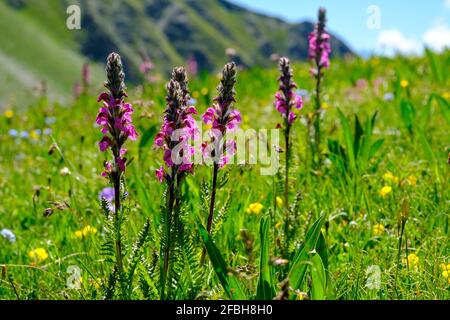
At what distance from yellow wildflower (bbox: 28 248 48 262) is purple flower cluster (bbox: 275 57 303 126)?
1744 millimetres

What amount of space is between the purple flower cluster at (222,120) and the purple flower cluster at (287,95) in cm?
71

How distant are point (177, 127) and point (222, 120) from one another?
0.28 metres

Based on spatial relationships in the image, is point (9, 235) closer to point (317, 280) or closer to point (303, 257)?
point (303, 257)

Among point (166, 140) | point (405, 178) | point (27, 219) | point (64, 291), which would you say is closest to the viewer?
point (166, 140)

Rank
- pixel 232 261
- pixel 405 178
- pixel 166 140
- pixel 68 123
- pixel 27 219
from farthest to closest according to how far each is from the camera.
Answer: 1. pixel 68 123
2. pixel 27 219
3. pixel 405 178
4. pixel 232 261
5. pixel 166 140

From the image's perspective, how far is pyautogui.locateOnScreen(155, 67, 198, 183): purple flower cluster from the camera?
81.3 inches

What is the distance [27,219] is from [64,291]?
184 centimetres

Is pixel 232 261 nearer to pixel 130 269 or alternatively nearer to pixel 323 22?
pixel 130 269

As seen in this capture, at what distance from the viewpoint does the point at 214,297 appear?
2.06m

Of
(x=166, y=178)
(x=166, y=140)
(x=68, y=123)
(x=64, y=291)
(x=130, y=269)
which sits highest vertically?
(x=68, y=123)

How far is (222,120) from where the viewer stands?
2281mm

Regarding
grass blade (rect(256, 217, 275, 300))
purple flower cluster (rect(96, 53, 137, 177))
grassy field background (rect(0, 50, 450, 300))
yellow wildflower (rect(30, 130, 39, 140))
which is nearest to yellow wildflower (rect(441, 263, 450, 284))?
grassy field background (rect(0, 50, 450, 300))

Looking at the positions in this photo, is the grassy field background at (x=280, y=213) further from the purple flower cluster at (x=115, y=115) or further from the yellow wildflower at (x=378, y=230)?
the purple flower cluster at (x=115, y=115)

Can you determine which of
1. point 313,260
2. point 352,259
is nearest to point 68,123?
point 352,259
